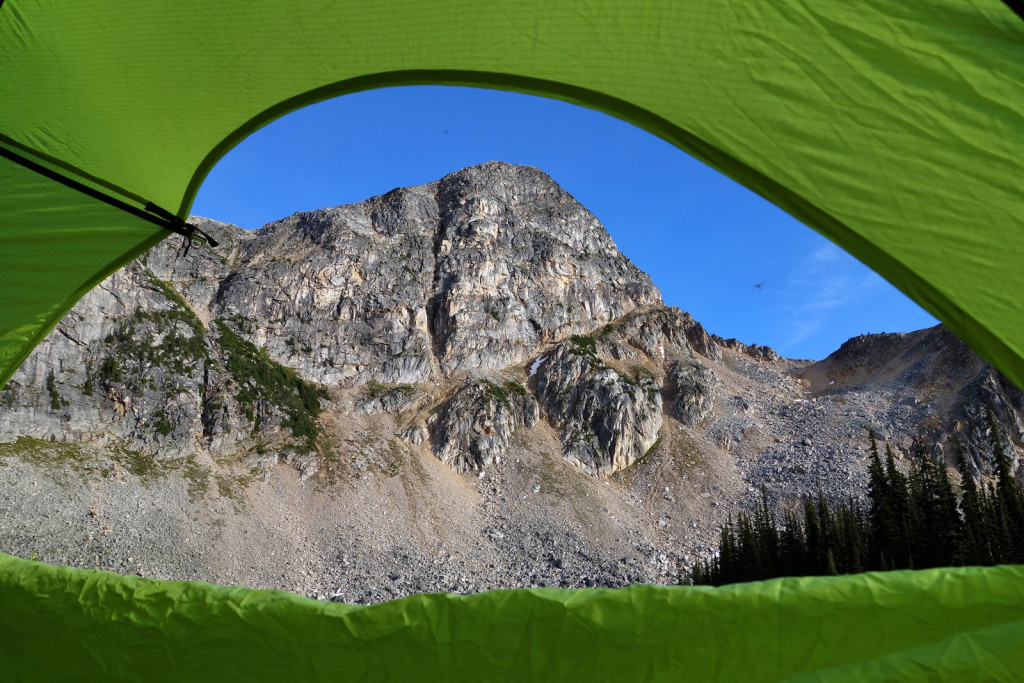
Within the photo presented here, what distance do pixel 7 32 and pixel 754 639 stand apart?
15.4 ft

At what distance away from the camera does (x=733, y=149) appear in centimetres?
212

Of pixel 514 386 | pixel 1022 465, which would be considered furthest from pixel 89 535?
pixel 1022 465

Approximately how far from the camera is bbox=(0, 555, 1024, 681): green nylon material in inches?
66.8

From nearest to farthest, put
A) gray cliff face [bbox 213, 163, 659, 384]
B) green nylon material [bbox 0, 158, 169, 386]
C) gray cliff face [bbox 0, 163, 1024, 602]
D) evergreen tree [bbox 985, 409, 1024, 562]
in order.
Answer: green nylon material [bbox 0, 158, 169, 386], evergreen tree [bbox 985, 409, 1024, 562], gray cliff face [bbox 0, 163, 1024, 602], gray cliff face [bbox 213, 163, 659, 384]

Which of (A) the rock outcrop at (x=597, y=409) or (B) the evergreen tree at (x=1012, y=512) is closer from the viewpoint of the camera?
(B) the evergreen tree at (x=1012, y=512)

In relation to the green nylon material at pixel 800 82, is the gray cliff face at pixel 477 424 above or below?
above

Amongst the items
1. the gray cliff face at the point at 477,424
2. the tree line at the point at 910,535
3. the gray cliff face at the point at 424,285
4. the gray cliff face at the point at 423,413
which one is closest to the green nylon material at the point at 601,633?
the tree line at the point at 910,535

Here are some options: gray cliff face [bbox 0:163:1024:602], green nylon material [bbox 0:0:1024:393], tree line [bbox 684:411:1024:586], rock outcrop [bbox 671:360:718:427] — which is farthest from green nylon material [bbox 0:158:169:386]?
rock outcrop [bbox 671:360:718:427]

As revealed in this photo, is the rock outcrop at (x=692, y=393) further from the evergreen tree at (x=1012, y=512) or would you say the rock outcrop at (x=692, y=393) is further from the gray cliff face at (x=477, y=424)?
the evergreen tree at (x=1012, y=512)

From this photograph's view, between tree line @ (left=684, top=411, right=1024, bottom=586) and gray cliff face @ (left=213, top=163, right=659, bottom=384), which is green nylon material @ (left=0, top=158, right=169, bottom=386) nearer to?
tree line @ (left=684, top=411, right=1024, bottom=586)

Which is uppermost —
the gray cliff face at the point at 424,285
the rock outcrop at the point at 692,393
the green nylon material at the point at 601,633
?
the gray cliff face at the point at 424,285

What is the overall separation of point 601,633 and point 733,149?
5.64 ft

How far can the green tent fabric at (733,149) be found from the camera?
178cm

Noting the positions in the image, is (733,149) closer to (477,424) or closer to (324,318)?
(477,424)
